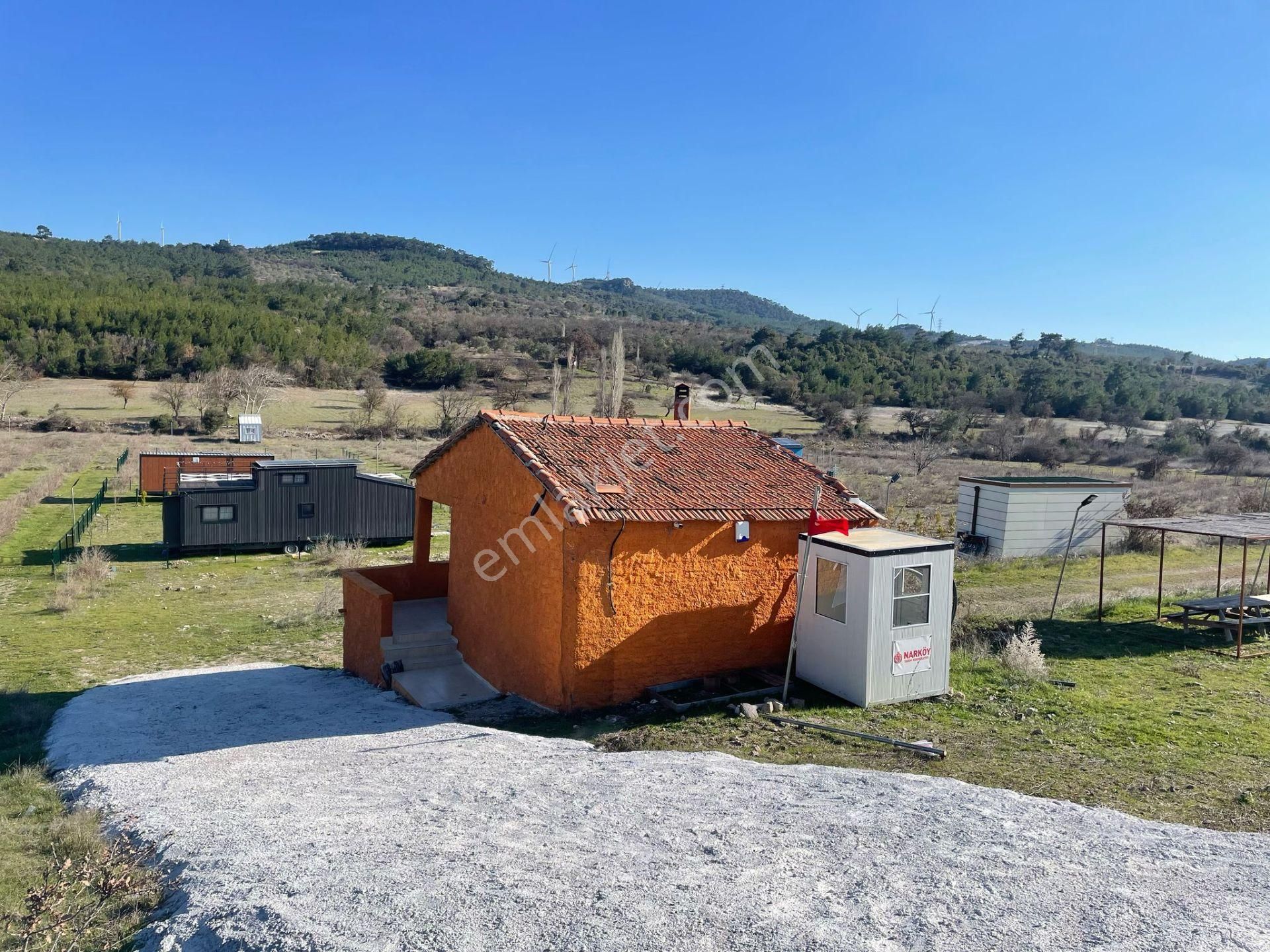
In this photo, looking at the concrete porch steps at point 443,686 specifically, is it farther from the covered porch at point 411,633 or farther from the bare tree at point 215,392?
the bare tree at point 215,392

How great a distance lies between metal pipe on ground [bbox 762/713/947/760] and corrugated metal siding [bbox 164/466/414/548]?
1898 cm

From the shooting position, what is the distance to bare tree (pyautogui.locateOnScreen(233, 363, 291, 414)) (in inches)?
2264

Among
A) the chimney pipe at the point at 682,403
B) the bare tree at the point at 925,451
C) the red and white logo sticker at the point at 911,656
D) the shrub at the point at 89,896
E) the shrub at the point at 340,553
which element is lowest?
the shrub at the point at 340,553

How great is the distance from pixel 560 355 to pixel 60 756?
55435 millimetres

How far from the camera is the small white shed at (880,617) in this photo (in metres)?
9.69

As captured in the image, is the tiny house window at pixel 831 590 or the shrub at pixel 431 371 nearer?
the tiny house window at pixel 831 590

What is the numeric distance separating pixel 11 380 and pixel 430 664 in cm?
6247

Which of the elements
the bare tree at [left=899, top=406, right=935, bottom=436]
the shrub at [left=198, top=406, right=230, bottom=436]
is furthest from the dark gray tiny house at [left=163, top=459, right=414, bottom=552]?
the bare tree at [left=899, top=406, right=935, bottom=436]

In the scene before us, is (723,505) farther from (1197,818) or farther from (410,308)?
(410,308)

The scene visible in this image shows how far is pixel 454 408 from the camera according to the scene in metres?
60.1

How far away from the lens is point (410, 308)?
10606 cm

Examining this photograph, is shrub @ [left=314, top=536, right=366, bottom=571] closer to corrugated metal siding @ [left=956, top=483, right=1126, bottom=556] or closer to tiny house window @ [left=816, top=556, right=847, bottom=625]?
tiny house window @ [left=816, top=556, right=847, bottom=625]

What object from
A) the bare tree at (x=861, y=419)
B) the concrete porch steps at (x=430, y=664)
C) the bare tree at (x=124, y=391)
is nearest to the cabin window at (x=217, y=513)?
the concrete porch steps at (x=430, y=664)

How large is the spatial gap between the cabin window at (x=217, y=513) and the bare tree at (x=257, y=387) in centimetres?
3368
